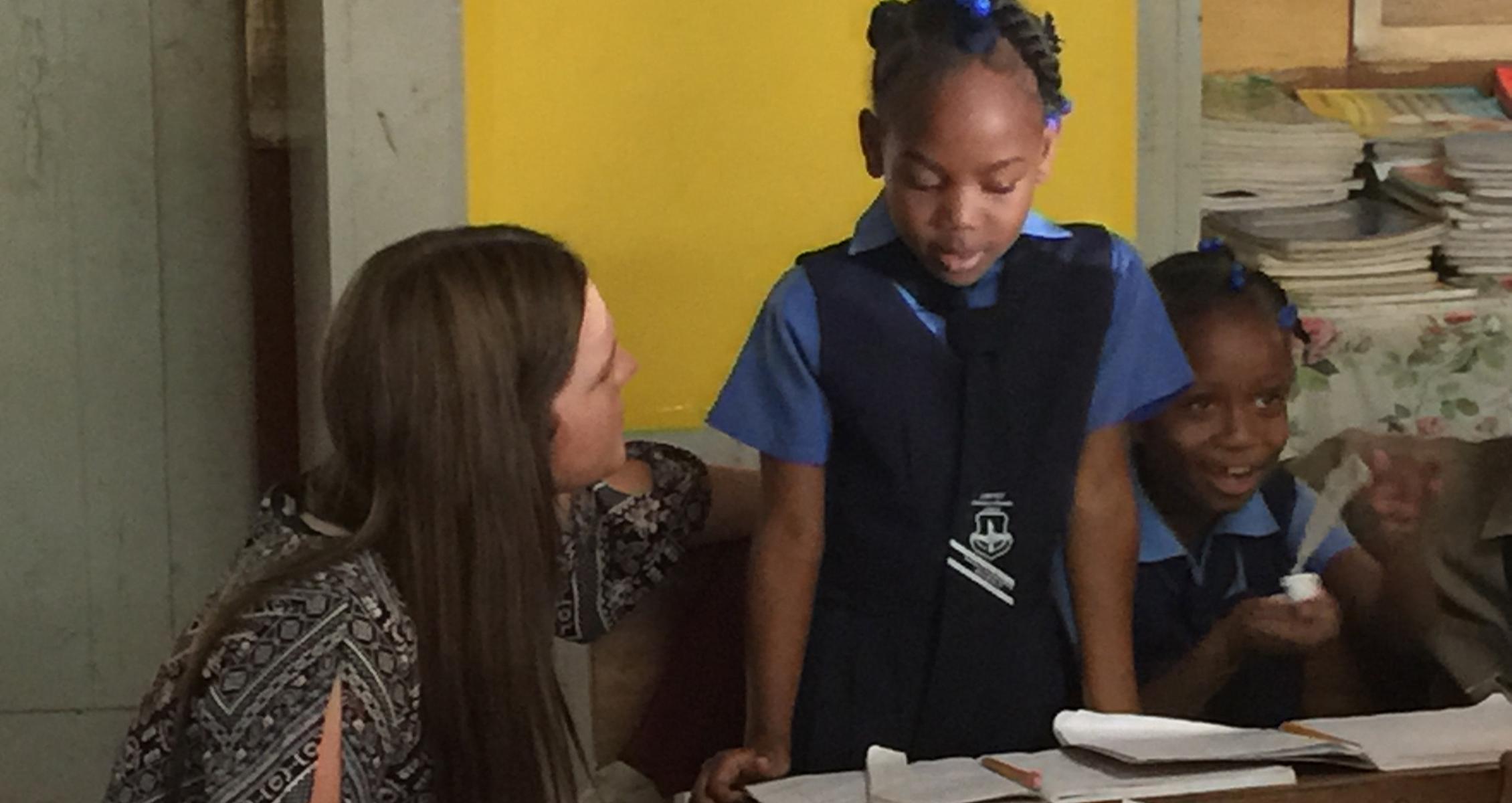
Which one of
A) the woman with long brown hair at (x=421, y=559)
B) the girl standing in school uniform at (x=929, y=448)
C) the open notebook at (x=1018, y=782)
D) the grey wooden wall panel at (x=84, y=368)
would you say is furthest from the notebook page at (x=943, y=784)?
the grey wooden wall panel at (x=84, y=368)

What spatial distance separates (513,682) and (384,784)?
110 mm

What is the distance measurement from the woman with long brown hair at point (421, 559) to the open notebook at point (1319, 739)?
397mm

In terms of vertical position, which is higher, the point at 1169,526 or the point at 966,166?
the point at 966,166

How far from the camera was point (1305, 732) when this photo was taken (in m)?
1.32

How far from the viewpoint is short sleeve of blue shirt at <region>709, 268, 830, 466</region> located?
140 cm

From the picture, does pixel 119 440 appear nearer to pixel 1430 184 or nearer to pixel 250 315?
pixel 250 315

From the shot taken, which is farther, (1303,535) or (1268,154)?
(1268,154)

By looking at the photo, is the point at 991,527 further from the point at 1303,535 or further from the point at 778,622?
the point at 1303,535

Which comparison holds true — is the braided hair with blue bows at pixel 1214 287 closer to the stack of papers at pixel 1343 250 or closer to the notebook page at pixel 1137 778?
the stack of papers at pixel 1343 250

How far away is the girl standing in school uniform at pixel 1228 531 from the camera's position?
151cm

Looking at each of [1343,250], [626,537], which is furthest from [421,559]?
[1343,250]

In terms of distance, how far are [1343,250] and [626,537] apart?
2.30ft

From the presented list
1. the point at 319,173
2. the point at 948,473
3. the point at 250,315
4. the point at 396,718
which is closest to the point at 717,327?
the point at 948,473

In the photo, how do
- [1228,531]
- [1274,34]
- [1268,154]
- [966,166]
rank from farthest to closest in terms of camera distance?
[1274,34] → [1268,154] → [1228,531] → [966,166]
